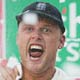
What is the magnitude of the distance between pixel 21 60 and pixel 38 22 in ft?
0.80

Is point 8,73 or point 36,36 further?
point 8,73

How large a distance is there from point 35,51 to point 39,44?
6 cm

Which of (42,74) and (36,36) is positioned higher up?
(36,36)

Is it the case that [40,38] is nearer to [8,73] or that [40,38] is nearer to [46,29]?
Answer: [46,29]

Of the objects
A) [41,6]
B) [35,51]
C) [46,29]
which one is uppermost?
[41,6]

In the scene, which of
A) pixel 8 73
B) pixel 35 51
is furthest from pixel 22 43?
pixel 8 73

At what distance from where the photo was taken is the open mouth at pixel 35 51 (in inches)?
73.5

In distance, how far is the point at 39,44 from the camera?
6.08ft

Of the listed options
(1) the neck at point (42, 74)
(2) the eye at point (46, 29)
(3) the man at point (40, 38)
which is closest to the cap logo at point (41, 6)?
(3) the man at point (40, 38)

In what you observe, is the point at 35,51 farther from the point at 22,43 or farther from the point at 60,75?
the point at 60,75

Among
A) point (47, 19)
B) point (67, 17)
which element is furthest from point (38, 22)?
point (67, 17)

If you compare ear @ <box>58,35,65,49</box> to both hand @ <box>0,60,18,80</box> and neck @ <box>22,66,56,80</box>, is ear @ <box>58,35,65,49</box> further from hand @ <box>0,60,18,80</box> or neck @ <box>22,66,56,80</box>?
hand @ <box>0,60,18,80</box>

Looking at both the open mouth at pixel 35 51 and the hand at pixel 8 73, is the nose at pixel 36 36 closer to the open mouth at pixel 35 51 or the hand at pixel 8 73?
the open mouth at pixel 35 51

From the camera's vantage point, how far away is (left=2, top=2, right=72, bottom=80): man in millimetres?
1853
